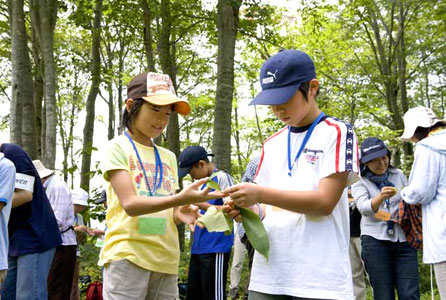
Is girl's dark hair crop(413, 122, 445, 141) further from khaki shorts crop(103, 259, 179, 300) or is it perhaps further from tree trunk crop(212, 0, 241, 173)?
tree trunk crop(212, 0, 241, 173)

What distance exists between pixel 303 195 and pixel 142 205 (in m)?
0.90

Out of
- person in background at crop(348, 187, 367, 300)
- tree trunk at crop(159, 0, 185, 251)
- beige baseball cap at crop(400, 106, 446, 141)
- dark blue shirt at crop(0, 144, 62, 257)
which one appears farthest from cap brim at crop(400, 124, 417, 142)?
tree trunk at crop(159, 0, 185, 251)

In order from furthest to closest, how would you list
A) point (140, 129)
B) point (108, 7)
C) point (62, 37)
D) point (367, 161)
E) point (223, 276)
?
point (62, 37), point (108, 7), point (223, 276), point (367, 161), point (140, 129)

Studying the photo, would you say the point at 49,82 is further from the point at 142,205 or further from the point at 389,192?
the point at 142,205

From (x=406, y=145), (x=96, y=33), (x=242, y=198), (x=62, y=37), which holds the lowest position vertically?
(x=242, y=198)

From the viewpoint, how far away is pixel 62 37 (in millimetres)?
20688

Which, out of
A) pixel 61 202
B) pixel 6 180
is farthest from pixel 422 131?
pixel 61 202

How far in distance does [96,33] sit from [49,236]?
8473 mm

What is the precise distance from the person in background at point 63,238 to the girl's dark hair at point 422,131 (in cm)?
428

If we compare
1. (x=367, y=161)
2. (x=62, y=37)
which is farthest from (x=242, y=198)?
(x=62, y=37)

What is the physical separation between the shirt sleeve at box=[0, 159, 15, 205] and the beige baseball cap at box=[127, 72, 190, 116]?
1.12m

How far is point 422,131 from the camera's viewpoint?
14.3ft

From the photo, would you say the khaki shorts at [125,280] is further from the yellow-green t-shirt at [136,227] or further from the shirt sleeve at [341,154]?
the shirt sleeve at [341,154]

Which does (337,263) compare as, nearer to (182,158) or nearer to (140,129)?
(140,129)
